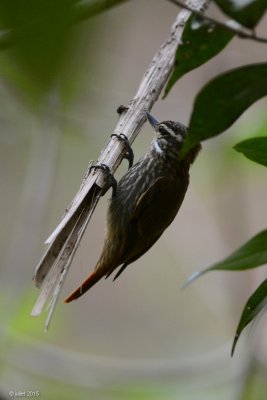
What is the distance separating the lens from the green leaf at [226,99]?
3.21 feet

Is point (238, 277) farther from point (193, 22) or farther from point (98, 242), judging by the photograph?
point (193, 22)

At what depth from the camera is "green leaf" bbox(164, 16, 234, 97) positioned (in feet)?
3.84

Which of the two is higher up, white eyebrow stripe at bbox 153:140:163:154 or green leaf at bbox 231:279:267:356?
white eyebrow stripe at bbox 153:140:163:154

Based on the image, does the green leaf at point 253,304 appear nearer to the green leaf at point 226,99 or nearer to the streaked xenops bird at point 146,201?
the green leaf at point 226,99

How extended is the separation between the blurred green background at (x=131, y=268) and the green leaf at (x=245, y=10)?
0.66ft

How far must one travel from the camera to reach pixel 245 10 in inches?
36.9

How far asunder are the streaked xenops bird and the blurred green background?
318 mm

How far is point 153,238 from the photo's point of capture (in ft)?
7.91

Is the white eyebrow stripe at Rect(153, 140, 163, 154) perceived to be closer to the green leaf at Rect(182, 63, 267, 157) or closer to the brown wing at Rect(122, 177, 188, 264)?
the brown wing at Rect(122, 177, 188, 264)

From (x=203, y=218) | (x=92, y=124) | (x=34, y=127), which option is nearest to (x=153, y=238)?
(x=92, y=124)

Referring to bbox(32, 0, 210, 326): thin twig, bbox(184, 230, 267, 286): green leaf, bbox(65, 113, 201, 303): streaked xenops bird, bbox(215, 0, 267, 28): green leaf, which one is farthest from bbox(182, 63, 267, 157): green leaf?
bbox(65, 113, 201, 303): streaked xenops bird

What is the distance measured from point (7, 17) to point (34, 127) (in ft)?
12.0

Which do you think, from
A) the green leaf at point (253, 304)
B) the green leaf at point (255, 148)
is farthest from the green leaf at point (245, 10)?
the green leaf at point (253, 304)

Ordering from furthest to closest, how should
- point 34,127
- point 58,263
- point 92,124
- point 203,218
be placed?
1. point 203,218
2. point 34,127
3. point 92,124
4. point 58,263
